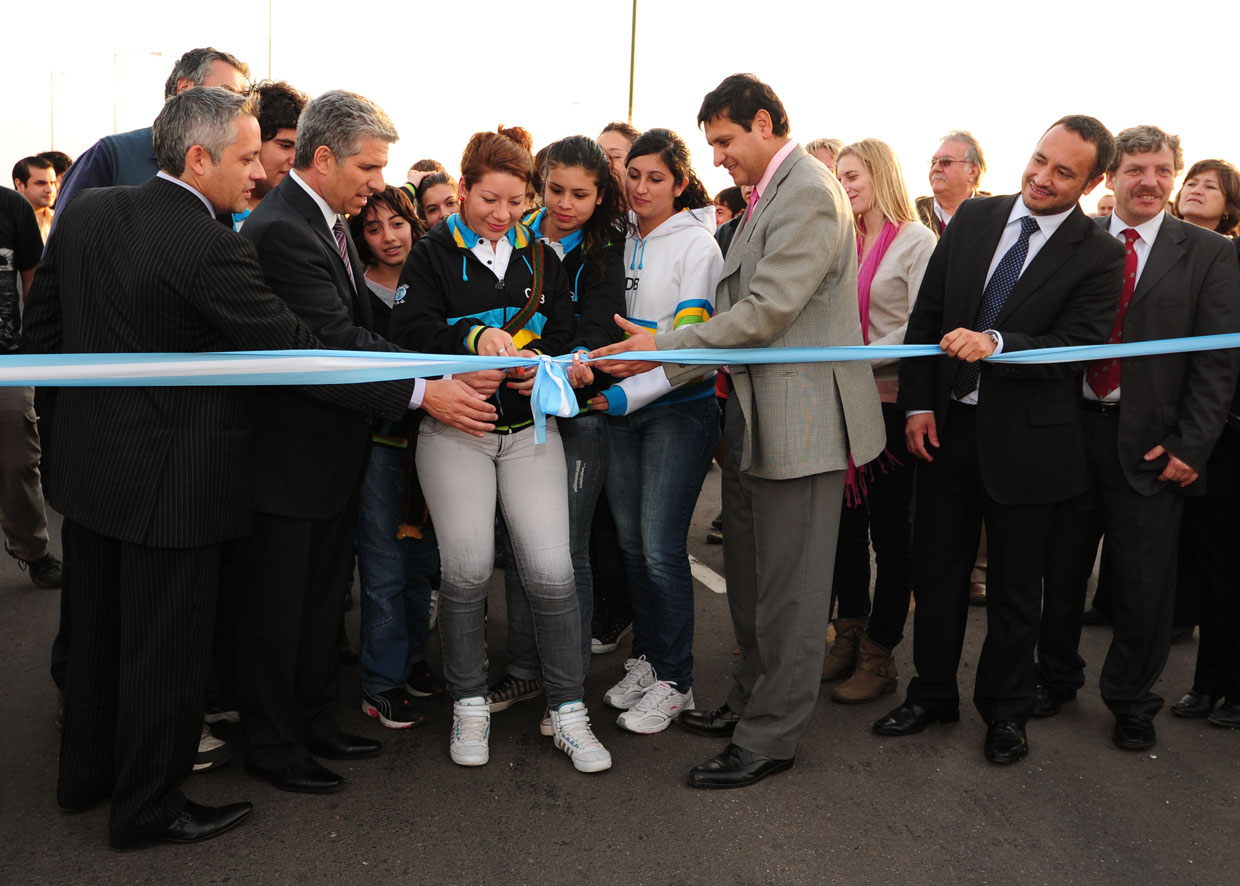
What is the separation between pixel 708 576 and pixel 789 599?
249cm

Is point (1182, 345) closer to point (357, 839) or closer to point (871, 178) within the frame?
point (871, 178)

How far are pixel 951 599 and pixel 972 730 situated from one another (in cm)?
54

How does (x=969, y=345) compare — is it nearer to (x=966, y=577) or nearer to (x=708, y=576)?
(x=966, y=577)

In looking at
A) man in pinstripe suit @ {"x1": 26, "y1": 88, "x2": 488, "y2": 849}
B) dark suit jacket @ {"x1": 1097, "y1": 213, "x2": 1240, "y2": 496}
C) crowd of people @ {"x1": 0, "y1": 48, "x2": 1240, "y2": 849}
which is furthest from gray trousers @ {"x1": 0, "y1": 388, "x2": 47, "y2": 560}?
dark suit jacket @ {"x1": 1097, "y1": 213, "x2": 1240, "y2": 496}

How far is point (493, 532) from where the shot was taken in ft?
11.8

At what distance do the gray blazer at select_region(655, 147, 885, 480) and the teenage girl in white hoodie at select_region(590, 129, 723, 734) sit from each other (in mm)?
266

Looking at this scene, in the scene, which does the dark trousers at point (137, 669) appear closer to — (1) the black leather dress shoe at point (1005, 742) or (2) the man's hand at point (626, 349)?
(2) the man's hand at point (626, 349)

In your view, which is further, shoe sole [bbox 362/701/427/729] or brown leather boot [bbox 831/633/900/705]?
brown leather boot [bbox 831/633/900/705]

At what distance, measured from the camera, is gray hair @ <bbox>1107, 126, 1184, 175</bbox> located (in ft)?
13.1

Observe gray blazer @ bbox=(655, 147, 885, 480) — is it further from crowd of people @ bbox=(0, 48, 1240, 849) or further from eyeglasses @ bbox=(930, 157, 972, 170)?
eyeglasses @ bbox=(930, 157, 972, 170)

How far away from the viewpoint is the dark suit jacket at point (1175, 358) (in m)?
3.91

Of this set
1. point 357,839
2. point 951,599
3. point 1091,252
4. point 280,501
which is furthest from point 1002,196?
point 357,839

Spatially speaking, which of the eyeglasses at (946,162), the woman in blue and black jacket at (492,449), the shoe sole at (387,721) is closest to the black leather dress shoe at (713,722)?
the woman in blue and black jacket at (492,449)

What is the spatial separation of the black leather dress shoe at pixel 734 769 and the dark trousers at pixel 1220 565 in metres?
1.95
